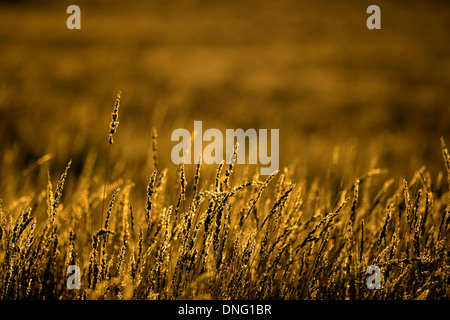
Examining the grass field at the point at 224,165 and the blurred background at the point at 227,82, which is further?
the blurred background at the point at 227,82

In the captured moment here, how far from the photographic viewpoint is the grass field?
1415 millimetres

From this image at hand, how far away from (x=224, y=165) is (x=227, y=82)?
7.22 meters

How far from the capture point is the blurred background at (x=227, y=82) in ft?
14.6

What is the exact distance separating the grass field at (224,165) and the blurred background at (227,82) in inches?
2.3

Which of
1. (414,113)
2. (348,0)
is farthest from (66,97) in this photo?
(348,0)

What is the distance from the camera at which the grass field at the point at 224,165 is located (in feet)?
4.64

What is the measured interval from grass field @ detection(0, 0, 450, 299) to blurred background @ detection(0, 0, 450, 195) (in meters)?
0.06

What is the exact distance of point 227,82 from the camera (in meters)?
10.4

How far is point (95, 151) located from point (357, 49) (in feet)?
44.1

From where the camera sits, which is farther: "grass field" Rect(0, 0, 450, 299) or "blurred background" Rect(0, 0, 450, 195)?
"blurred background" Rect(0, 0, 450, 195)

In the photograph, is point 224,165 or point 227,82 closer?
point 224,165

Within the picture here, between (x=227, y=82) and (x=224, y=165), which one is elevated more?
(x=227, y=82)

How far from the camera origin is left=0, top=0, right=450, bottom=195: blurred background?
446 cm
